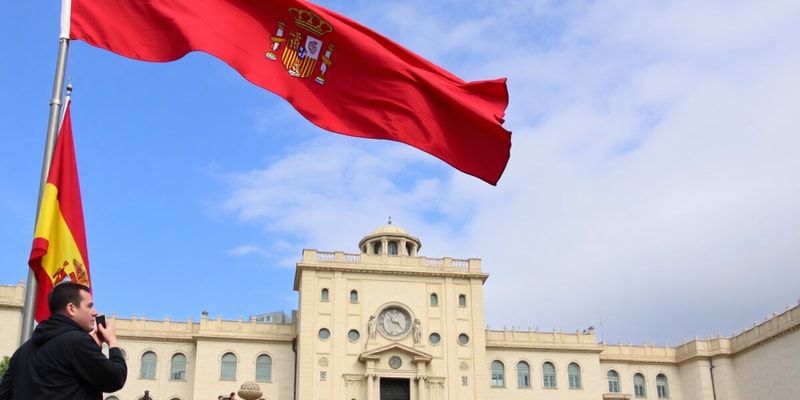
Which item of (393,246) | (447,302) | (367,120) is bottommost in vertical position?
(367,120)

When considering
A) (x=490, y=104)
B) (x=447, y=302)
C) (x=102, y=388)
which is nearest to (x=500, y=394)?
(x=447, y=302)

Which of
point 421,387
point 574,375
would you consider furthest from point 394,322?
point 574,375

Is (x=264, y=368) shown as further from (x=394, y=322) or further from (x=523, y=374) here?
(x=523, y=374)

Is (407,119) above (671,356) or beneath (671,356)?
beneath

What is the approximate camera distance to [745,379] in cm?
5391

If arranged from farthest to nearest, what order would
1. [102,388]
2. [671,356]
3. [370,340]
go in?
[671,356] < [370,340] < [102,388]

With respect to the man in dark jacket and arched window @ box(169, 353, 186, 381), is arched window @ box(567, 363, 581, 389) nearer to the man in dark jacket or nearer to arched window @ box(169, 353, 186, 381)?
arched window @ box(169, 353, 186, 381)

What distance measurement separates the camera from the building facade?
49125 millimetres

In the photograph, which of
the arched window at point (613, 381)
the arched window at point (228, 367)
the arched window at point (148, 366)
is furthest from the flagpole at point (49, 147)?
the arched window at point (613, 381)

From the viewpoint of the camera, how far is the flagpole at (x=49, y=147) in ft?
23.9

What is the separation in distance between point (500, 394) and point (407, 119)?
44848 mm

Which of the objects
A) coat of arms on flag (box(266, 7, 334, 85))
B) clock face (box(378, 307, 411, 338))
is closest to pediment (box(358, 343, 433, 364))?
clock face (box(378, 307, 411, 338))

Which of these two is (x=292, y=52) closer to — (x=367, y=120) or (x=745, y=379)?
(x=367, y=120)

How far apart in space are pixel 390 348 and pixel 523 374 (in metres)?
10.2
